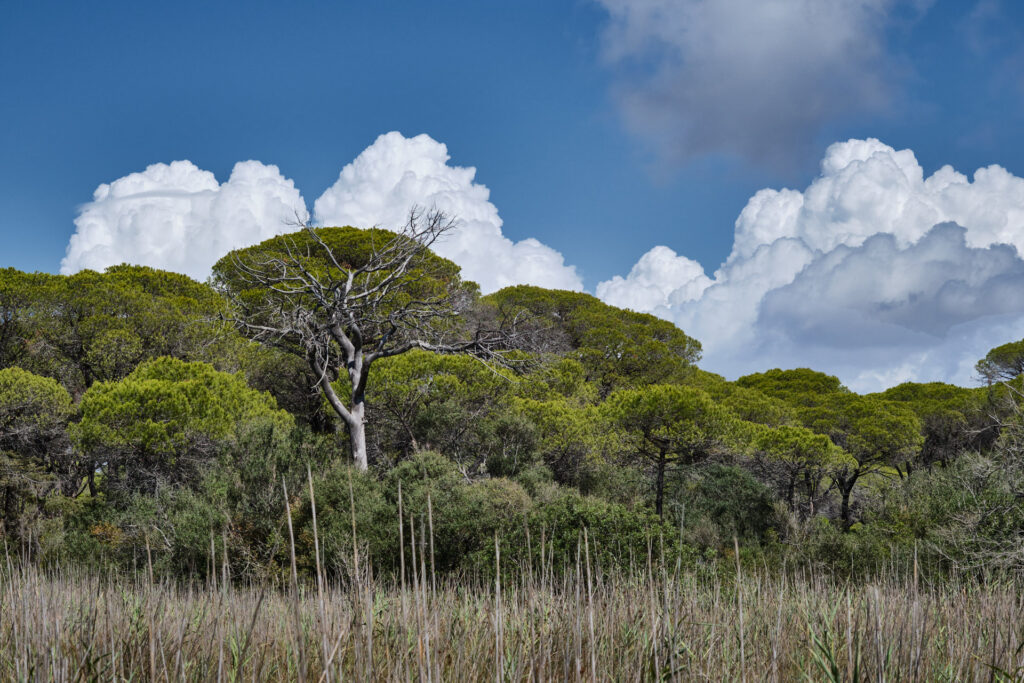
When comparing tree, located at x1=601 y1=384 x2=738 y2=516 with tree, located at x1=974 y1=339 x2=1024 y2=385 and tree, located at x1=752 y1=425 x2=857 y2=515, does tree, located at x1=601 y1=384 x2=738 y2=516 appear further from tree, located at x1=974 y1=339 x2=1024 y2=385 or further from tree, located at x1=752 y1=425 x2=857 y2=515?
tree, located at x1=974 y1=339 x2=1024 y2=385

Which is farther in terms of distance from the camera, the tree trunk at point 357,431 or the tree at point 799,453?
the tree at point 799,453

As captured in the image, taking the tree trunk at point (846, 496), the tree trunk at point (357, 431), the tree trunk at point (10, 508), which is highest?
the tree trunk at point (357, 431)

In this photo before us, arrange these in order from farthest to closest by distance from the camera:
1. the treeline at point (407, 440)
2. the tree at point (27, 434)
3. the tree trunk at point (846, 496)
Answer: the tree trunk at point (846, 496) < the tree at point (27, 434) < the treeline at point (407, 440)

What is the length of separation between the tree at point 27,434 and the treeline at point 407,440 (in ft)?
0.18

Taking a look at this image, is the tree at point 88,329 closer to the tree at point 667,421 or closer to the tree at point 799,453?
the tree at point 667,421

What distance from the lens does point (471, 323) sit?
2466 cm

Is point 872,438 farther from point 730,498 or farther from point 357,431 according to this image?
point 357,431

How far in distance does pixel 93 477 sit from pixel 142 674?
1608 centimetres

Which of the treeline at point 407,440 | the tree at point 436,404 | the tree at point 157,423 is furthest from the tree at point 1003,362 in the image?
the tree at point 157,423

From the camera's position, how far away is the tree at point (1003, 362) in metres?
26.4

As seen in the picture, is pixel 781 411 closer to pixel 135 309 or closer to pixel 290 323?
pixel 290 323

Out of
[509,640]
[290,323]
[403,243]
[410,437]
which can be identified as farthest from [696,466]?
[509,640]

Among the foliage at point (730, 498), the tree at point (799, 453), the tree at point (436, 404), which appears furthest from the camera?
the tree at point (799, 453)

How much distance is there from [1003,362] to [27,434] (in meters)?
32.4
